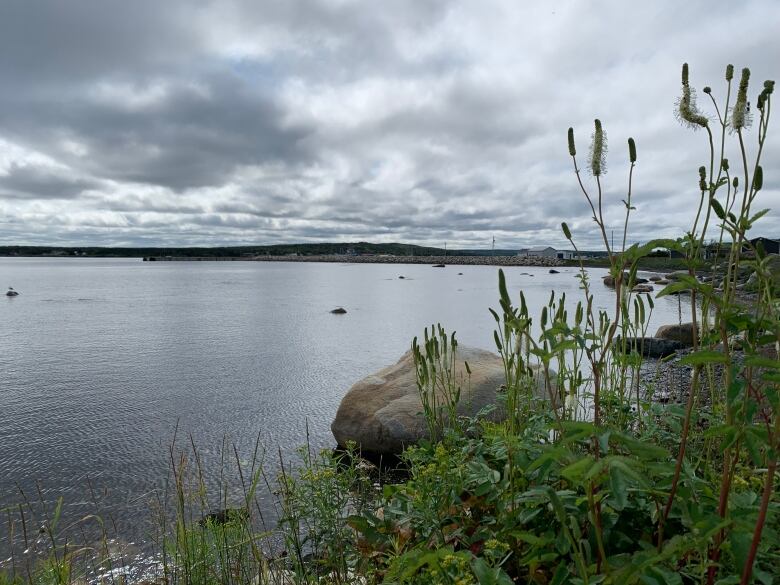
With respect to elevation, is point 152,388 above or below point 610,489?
below

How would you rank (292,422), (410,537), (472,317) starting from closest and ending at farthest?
(410,537) → (292,422) → (472,317)

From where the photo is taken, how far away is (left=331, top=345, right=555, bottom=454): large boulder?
8242 millimetres

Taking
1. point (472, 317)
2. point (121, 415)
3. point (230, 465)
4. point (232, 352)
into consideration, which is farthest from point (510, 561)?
point (472, 317)

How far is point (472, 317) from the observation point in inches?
1312

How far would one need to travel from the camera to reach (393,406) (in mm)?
8523

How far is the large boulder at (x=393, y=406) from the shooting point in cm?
824

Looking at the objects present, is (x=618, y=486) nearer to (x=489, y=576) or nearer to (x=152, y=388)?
(x=489, y=576)

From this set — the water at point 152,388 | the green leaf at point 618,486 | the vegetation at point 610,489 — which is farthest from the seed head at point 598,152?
the water at point 152,388

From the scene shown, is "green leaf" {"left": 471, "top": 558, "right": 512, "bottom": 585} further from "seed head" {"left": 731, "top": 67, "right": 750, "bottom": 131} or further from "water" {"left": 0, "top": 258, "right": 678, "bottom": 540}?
"water" {"left": 0, "top": 258, "right": 678, "bottom": 540}

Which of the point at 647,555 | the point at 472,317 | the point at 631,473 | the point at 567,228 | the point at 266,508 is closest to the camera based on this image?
the point at 631,473

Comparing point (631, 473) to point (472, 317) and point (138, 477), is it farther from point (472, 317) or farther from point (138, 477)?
point (472, 317)

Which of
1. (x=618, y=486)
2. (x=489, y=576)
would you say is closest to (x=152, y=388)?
(x=489, y=576)

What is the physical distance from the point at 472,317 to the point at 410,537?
30.4 m

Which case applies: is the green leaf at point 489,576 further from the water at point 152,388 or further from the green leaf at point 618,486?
the water at point 152,388
